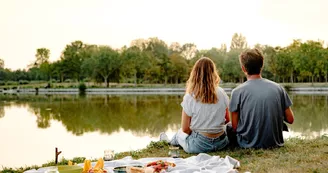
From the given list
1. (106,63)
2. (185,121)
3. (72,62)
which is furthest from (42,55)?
(185,121)

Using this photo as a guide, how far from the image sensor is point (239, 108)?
5203mm

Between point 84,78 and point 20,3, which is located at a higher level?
point 20,3

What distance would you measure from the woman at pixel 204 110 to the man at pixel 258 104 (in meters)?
0.22

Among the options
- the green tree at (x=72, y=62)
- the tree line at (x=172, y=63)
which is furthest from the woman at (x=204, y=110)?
the green tree at (x=72, y=62)

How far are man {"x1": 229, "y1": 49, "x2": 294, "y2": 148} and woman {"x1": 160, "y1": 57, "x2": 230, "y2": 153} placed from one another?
22cm

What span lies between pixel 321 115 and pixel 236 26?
3515cm

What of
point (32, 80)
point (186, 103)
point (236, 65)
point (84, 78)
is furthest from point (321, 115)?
point (32, 80)

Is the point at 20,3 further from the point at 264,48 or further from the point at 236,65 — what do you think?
the point at 264,48

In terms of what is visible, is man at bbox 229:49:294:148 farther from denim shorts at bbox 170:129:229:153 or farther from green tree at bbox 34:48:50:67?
green tree at bbox 34:48:50:67

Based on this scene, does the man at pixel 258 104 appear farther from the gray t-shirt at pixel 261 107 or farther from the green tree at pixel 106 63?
the green tree at pixel 106 63

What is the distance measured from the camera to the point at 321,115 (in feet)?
49.9

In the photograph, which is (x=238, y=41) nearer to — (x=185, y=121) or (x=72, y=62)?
(x=72, y=62)

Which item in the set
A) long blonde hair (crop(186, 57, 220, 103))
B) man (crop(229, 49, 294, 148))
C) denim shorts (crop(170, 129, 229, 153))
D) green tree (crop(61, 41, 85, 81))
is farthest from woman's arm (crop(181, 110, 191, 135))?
green tree (crop(61, 41, 85, 81))

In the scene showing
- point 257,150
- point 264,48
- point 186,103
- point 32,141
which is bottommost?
point 32,141
